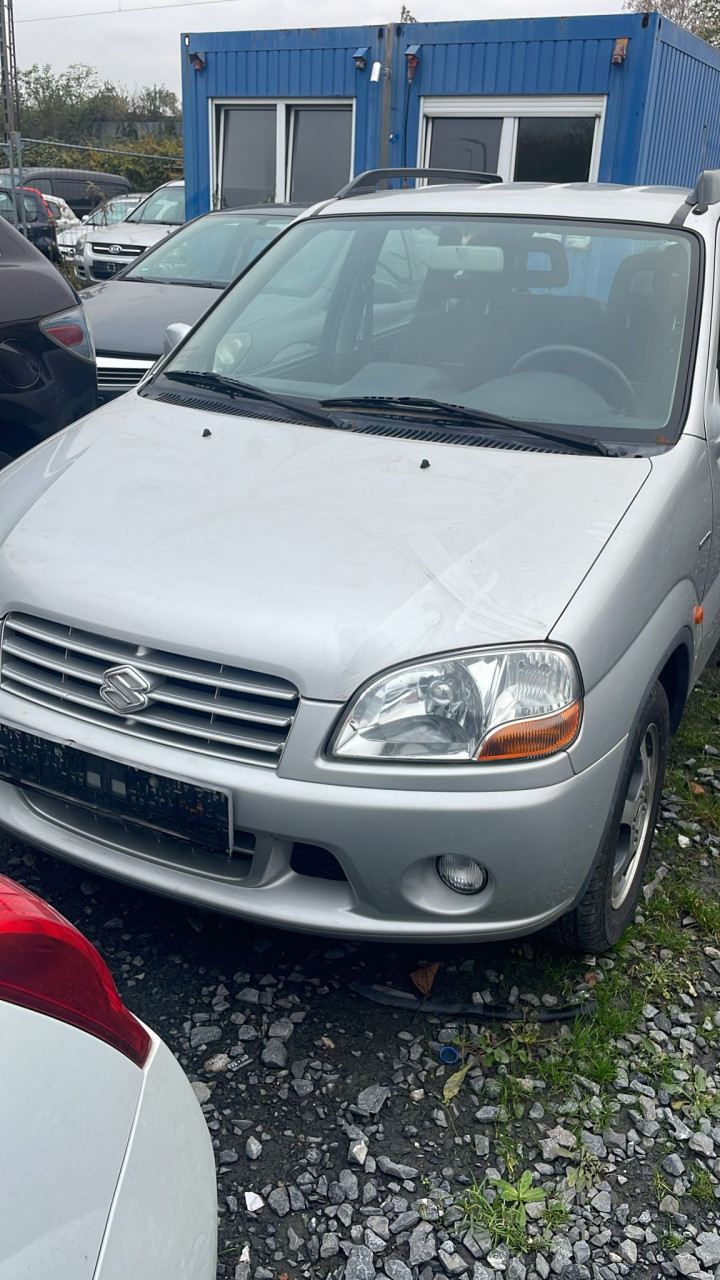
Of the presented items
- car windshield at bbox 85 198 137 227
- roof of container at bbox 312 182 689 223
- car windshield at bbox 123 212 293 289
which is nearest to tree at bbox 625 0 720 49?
car windshield at bbox 85 198 137 227

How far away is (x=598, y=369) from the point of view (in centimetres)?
300

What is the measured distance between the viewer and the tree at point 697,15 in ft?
95.0

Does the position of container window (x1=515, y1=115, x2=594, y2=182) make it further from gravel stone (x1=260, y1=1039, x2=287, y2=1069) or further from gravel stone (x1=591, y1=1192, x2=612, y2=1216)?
gravel stone (x1=591, y1=1192, x2=612, y2=1216)

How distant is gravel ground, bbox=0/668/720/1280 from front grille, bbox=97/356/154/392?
4.01 meters

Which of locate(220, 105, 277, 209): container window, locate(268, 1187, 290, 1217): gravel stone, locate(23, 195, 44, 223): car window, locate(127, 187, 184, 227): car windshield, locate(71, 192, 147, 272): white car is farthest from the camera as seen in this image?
locate(71, 192, 147, 272): white car

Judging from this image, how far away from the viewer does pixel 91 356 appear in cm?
470

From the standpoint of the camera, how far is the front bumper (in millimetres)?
2049

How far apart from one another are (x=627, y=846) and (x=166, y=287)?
19.4 feet

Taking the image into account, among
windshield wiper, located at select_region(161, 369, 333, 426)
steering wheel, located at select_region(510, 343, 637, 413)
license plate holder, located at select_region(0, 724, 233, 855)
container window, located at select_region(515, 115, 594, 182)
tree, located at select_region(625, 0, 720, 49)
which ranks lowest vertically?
license plate holder, located at select_region(0, 724, 233, 855)

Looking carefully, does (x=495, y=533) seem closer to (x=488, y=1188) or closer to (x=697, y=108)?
(x=488, y=1188)

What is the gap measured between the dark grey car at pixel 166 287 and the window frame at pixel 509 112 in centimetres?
399

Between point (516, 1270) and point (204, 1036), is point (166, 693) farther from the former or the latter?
point (516, 1270)

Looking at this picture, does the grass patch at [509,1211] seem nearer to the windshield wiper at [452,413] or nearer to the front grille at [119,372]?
the windshield wiper at [452,413]

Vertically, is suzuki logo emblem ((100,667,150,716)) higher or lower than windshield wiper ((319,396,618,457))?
lower
